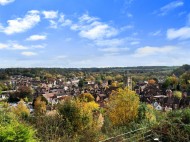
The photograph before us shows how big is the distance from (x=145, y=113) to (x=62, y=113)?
456 cm

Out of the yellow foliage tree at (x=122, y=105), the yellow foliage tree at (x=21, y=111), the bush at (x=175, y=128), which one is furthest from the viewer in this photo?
the yellow foliage tree at (x=21, y=111)

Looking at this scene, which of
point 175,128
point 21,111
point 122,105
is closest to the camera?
point 175,128

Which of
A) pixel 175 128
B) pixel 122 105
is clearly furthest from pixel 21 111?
pixel 175 128

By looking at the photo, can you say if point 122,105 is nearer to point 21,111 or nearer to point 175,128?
point 21,111

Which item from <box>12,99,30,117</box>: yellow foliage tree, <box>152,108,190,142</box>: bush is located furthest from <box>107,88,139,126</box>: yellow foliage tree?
<box>152,108,190,142</box>: bush

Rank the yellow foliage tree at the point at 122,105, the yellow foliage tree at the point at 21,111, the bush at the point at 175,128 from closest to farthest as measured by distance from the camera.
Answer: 1. the bush at the point at 175,128
2. the yellow foliage tree at the point at 122,105
3. the yellow foliage tree at the point at 21,111

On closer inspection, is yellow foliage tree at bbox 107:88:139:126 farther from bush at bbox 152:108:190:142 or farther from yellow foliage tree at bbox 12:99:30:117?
bush at bbox 152:108:190:142

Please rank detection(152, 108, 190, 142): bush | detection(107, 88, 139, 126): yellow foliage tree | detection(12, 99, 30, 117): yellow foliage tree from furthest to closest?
detection(12, 99, 30, 117): yellow foliage tree
detection(107, 88, 139, 126): yellow foliage tree
detection(152, 108, 190, 142): bush

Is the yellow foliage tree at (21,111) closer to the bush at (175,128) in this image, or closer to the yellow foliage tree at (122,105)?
the yellow foliage tree at (122,105)

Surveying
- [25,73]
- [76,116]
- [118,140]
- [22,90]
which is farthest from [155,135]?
[25,73]

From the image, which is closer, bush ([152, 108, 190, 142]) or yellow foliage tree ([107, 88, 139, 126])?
bush ([152, 108, 190, 142])

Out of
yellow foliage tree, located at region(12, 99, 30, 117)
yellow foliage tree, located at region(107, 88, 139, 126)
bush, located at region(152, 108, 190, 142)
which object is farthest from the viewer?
yellow foliage tree, located at region(12, 99, 30, 117)

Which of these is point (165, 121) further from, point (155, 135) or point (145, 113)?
point (145, 113)

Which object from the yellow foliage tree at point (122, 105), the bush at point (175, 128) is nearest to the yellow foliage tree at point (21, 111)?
the yellow foliage tree at point (122, 105)
